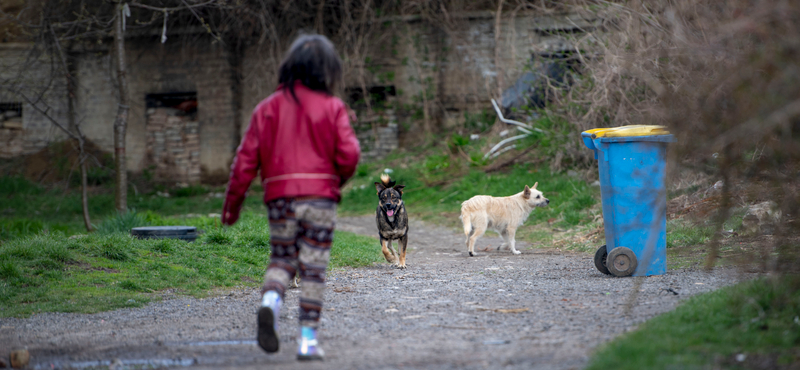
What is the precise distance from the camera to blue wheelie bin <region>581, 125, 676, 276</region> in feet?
19.2

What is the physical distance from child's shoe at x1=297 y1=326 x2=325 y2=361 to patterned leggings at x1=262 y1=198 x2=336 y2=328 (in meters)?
0.06

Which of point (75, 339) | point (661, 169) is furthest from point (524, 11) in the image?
point (75, 339)

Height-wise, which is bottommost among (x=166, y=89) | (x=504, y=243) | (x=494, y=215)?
(x=504, y=243)

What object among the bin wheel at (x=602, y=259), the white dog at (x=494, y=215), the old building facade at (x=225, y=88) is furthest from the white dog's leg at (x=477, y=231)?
the old building facade at (x=225, y=88)

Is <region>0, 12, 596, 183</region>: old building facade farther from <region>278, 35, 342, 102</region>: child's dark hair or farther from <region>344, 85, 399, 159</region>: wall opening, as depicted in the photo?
<region>278, 35, 342, 102</region>: child's dark hair

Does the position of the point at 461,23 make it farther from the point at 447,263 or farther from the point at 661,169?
the point at 661,169

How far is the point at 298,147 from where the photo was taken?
3543 mm

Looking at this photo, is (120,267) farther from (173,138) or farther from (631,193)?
(173,138)

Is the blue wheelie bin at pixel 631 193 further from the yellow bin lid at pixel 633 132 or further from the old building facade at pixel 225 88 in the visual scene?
the old building facade at pixel 225 88

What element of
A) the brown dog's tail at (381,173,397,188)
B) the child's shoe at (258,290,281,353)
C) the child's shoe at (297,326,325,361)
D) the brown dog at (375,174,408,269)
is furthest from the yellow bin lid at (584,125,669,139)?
the child's shoe at (258,290,281,353)

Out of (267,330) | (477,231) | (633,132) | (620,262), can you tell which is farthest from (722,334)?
(477,231)

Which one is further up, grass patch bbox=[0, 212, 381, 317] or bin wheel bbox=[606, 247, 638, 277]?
bin wheel bbox=[606, 247, 638, 277]

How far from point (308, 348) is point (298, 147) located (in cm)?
106

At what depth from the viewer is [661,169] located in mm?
5801
